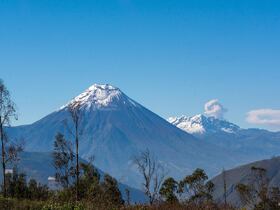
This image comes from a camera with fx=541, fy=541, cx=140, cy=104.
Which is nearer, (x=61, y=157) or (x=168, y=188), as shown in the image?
(x=61, y=157)

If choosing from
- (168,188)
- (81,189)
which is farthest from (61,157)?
(168,188)

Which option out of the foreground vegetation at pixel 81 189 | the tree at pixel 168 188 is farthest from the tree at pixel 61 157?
the tree at pixel 168 188

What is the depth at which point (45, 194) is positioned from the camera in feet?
204

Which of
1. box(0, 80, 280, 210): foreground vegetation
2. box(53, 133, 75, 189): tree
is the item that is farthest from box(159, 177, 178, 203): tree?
box(53, 133, 75, 189): tree

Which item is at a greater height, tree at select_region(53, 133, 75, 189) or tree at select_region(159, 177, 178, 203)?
tree at select_region(53, 133, 75, 189)

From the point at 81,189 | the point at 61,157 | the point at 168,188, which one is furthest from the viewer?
the point at 168,188

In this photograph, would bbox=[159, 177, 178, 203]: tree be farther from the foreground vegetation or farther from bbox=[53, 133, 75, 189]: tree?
bbox=[53, 133, 75, 189]: tree

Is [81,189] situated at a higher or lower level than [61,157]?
lower

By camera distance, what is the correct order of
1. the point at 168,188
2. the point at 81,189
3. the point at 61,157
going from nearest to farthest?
the point at 81,189
the point at 61,157
the point at 168,188

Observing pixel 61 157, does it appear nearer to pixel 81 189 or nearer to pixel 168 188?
pixel 81 189

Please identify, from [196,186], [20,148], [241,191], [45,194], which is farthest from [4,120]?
[241,191]

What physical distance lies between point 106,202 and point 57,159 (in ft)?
199

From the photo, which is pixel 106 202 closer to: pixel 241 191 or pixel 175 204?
pixel 175 204

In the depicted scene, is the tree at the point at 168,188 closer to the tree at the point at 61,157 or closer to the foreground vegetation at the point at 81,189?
the foreground vegetation at the point at 81,189
